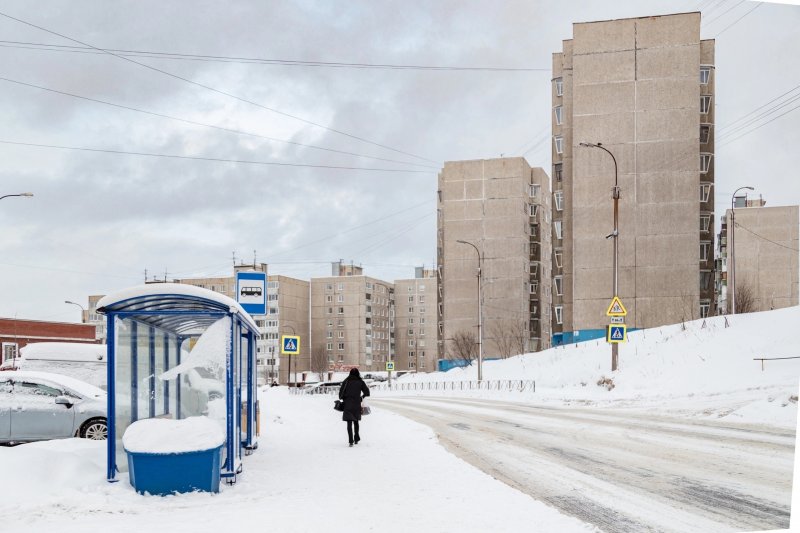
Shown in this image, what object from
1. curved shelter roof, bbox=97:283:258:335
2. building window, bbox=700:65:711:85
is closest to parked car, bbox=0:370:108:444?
curved shelter roof, bbox=97:283:258:335

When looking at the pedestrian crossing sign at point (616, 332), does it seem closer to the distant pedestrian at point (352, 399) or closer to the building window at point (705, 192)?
the distant pedestrian at point (352, 399)

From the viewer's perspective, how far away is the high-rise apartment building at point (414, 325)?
144875 mm

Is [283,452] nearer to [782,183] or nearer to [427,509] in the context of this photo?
[427,509]

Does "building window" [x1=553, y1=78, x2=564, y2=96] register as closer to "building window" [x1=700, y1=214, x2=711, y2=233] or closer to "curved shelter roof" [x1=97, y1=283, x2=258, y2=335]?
"building window" [x1=700, y1=214, x2=711, y2=233]

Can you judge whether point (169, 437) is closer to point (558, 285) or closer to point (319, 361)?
point (558, 285)

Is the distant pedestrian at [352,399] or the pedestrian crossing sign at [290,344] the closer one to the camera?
the distant pedestrian at [352,399]

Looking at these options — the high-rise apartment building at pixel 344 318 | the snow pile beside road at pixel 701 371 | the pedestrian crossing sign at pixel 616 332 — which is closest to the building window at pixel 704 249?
the snow pile beside road at pixel 701 371

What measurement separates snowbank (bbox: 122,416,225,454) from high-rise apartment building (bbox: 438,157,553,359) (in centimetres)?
7201

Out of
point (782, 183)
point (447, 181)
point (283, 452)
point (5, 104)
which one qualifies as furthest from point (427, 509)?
point (447, 181)

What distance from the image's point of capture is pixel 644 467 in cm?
1120

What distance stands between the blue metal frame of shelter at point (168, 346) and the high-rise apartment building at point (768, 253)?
203ft

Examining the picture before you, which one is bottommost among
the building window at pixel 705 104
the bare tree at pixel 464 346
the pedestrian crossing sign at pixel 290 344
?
the bare tree at pixel 464 346

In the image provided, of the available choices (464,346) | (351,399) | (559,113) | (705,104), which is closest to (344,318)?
(464,346)

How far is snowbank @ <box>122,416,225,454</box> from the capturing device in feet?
30.3
